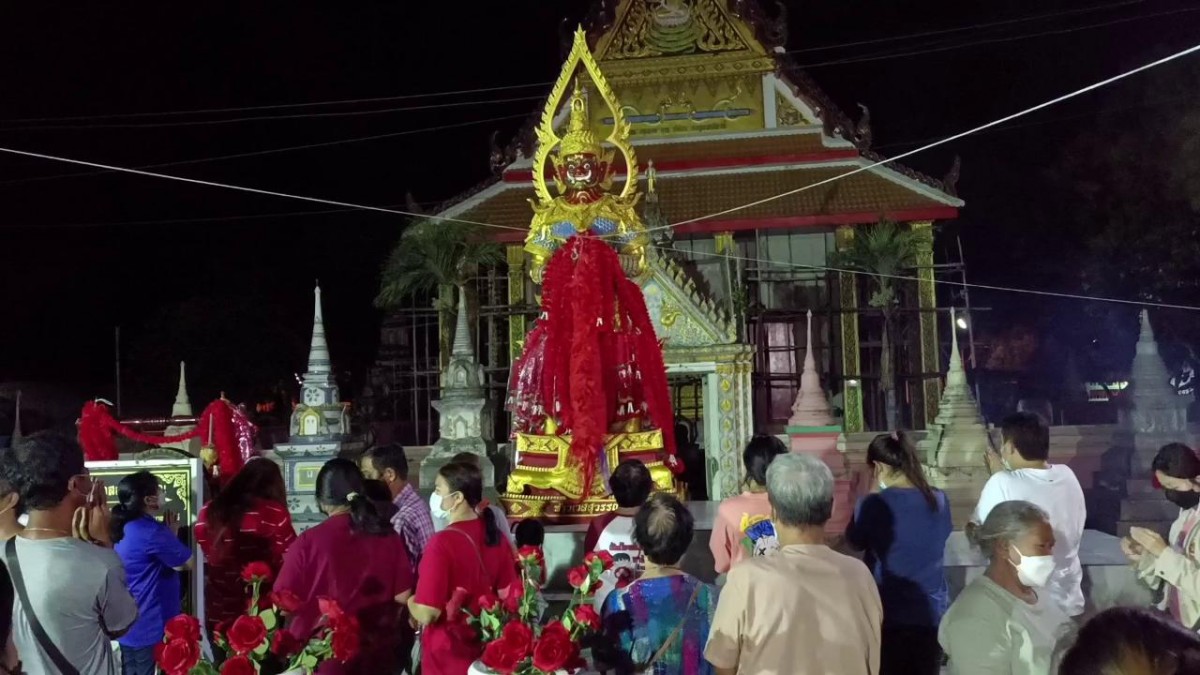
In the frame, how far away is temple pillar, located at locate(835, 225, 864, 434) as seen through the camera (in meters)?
17.5

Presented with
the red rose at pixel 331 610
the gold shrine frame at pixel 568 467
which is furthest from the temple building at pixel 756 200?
the red rose at pixel 331 610

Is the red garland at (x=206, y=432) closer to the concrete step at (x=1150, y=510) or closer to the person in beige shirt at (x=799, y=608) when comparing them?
the person in beige shirt at (x=799, y=608)

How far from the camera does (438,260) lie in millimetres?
16641

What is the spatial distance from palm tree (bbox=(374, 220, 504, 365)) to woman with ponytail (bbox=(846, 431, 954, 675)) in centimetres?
1274

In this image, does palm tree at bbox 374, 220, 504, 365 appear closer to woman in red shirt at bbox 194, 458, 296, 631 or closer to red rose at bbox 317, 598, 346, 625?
woman in red shirt at bbox 194, 458, 296, 631

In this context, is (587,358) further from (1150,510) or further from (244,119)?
(244,119)

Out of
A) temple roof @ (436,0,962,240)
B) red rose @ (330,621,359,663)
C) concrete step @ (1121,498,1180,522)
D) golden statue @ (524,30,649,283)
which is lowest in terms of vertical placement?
concrete step @ (1121,498,1180,522)

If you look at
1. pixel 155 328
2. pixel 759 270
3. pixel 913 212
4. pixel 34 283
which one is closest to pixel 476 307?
pixel 759 270

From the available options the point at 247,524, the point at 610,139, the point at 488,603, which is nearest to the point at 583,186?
the point at 610,139

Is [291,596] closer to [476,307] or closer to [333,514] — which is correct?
[333,514]

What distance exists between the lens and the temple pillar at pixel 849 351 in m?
17.5

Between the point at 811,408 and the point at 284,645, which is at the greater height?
the point at 811,408

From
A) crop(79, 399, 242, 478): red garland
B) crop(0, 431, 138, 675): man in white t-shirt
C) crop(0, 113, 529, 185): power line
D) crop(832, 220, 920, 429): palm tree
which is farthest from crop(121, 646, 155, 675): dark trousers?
crop(0, 113, 529, 185): power line

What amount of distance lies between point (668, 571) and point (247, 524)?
2829 mm
